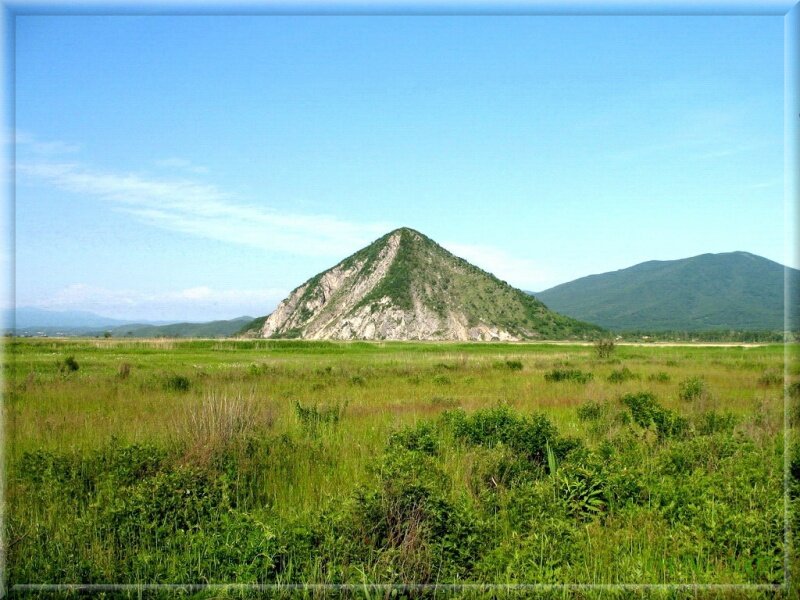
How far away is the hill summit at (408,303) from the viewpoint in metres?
74.2

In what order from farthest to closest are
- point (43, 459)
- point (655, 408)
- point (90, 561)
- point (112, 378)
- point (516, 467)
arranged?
point (112, 378) < point (655, 408) < point (516, 467) < point (43, 459) < point (90, 561)

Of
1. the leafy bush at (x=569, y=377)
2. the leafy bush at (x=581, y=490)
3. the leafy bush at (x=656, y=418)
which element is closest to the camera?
the leafy bush at (x=581, y=490)

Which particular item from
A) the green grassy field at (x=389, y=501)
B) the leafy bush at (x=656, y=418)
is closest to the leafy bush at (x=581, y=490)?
the green grassy field at (x=389, y=501)

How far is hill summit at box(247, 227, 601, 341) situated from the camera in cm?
7425

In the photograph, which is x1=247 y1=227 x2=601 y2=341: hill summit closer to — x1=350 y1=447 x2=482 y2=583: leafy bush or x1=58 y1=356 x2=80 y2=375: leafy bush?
x1=58 y1=356 x2=80 y2=375: leafy bush

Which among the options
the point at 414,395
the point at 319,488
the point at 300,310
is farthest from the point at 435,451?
the point at 300,310

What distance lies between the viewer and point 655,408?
35.9 ft

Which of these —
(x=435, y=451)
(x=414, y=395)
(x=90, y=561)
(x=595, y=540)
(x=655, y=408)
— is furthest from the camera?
(x=414, y=395)

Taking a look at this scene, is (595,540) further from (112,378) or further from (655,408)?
(112,378)

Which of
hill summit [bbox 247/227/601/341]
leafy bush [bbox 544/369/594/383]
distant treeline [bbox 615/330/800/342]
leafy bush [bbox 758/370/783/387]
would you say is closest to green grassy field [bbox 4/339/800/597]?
distant treeline [bbox 615/330/800/342]

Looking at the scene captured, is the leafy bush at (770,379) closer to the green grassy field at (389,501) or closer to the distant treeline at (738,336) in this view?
the distant treeline at (738,336)

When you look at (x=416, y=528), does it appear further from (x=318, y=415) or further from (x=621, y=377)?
(x=621, y=377)

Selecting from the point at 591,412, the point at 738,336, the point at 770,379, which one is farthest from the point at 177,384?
the point at 738,336

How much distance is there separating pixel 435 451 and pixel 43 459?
4.99 meters
